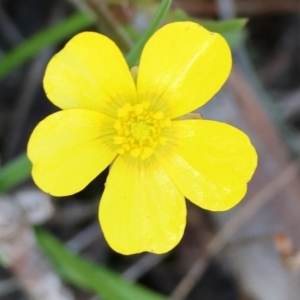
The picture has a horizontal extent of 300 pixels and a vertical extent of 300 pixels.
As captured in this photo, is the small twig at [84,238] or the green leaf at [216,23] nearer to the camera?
the green leaf at [216,23]

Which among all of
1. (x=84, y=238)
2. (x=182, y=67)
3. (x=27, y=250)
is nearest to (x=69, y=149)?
(x=182, y=67)

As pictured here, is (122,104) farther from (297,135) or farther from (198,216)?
(297,135)

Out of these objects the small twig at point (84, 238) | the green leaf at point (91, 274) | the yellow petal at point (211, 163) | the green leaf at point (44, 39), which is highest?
the green leaf at point (44, 39)

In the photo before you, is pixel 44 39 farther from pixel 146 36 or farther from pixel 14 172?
pixel 146 36

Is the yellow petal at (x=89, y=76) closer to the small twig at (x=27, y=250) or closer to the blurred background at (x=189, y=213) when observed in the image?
the small twig at (x=27, y=250)

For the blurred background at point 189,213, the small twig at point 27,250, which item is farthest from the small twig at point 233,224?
the small twig at point 27,250

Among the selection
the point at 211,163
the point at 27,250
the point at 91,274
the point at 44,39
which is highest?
the point at 44,39

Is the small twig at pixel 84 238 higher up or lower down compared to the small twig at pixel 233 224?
higher up

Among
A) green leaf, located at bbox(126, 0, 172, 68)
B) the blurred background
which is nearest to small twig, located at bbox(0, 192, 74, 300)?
the blurred background
